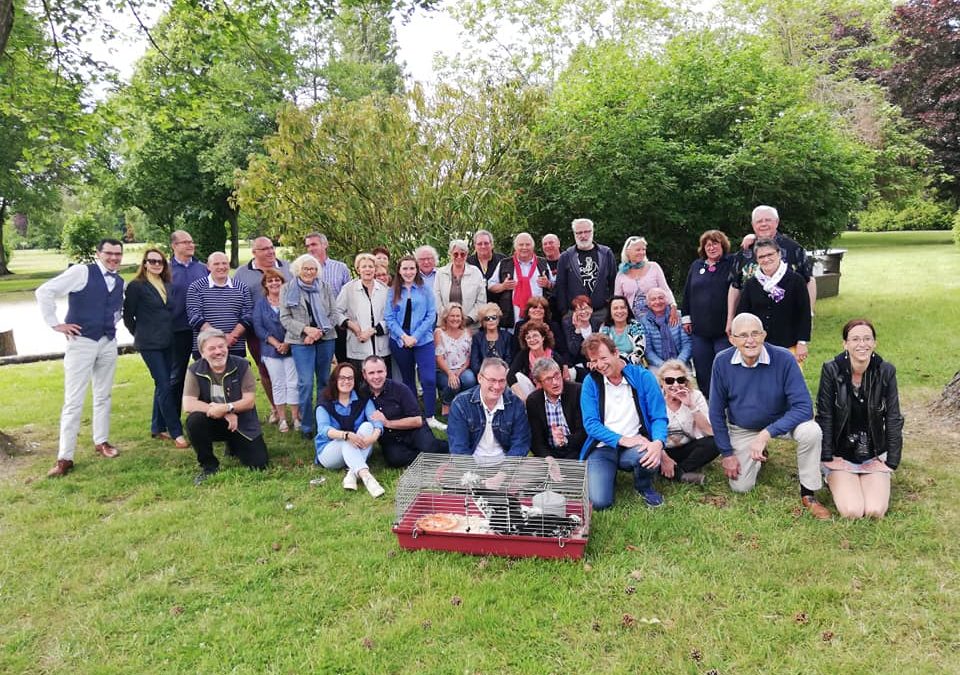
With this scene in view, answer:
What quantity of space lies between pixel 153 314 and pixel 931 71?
30.5 m

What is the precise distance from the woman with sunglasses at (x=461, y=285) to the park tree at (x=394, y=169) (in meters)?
2.16

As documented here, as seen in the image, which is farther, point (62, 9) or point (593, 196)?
point (593, 196)

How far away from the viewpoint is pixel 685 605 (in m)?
3.42

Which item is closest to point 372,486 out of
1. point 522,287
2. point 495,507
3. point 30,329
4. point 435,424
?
point 495,507

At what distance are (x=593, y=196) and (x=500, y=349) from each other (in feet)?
14.2

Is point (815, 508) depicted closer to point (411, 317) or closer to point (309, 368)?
point (411, 317)

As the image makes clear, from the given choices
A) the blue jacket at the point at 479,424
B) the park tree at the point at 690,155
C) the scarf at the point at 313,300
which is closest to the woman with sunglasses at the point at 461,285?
the scarf at the point at 313,300

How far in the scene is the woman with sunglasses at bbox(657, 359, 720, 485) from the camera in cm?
501

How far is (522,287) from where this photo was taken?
6.78m

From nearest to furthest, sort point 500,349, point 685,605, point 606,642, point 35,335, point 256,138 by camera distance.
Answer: point 606,642 → point 685,605 → point 500,349 → point 35,335 → point 256,138

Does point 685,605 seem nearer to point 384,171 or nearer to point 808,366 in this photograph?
point 808,366

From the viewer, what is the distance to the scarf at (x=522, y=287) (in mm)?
6766

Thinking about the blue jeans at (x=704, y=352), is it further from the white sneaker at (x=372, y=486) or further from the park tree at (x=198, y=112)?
the park tree at (x=198, y=112)

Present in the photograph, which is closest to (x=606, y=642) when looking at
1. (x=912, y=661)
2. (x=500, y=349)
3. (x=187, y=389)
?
(x=912, y=661)
